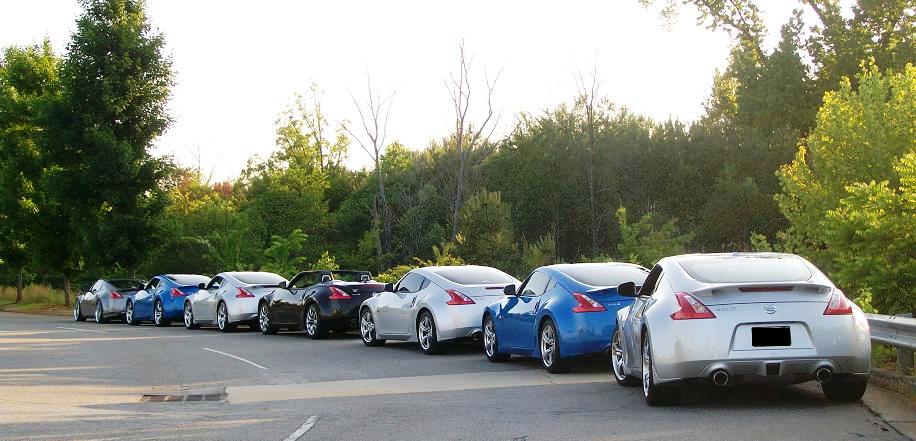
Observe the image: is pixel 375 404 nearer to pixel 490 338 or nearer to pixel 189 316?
pixel 490 338

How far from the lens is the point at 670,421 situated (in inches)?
379

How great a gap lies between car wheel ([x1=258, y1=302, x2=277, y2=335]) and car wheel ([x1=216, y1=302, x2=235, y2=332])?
1.58m

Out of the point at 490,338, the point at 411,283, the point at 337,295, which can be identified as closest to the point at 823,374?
Answer: the point at 490,338

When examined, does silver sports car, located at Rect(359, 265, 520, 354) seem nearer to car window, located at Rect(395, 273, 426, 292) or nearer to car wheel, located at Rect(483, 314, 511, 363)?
car window, located at Rect(395, 273, 426, 292)

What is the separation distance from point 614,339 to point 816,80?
1425 inches

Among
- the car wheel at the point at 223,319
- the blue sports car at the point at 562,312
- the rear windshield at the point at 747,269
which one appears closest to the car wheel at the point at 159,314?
the car wheel at the point at 223,319

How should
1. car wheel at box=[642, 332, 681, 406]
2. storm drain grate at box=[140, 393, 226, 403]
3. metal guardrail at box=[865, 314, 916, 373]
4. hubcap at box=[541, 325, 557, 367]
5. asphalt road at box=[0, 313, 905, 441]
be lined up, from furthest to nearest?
hubcap at box=[541, 325, 557, 367]
storm drain grate at box=[140, 393, 226, 403]
metal guardrail at box=[865, 314, 916, 373]
car wheel at box=[642, 332, 681, 406]
asphalt road at box=[0, 313, 905, 441]

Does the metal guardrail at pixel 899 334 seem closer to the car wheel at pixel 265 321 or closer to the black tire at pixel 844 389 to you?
the black tire at pixel 844 389

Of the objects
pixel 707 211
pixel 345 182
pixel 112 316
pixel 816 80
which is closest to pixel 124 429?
pixel 112 316

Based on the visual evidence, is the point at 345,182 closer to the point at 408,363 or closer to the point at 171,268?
the point at 171,268

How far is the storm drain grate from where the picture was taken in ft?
41.5

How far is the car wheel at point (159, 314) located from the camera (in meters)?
31.3

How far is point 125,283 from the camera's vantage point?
1395 inches

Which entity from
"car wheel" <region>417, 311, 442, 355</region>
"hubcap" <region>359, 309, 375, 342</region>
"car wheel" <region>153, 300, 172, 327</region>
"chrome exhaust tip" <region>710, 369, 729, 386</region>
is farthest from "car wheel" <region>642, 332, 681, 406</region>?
"car wheel" <region>153, 300, 172, 327</region>
